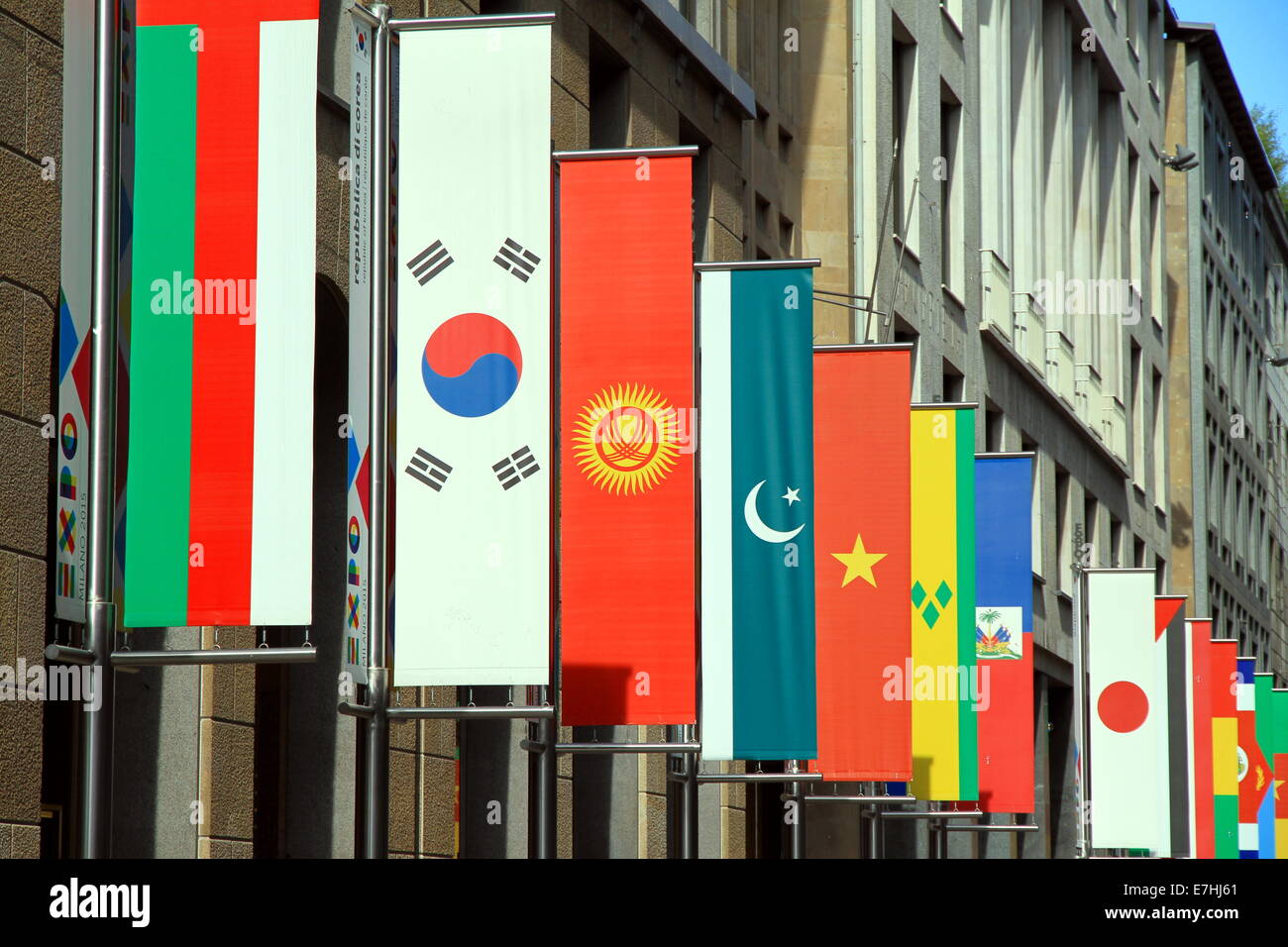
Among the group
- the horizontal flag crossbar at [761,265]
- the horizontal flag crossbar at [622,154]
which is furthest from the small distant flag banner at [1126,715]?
the horizontal flag crossbar at [622,154]

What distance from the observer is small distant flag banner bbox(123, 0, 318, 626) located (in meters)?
9.25

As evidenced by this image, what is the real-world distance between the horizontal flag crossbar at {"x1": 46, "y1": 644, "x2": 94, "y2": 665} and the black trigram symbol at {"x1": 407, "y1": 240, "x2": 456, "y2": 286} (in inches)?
130

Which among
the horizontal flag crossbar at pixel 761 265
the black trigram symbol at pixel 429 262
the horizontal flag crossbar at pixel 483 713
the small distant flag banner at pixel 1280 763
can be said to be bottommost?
the small distant flag banner at pixel 1280 763

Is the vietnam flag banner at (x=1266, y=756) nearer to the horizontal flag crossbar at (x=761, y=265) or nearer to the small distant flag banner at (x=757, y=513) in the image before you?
the small distant flag banner at (x=757, y=513)

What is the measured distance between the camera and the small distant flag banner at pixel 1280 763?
1578 inches

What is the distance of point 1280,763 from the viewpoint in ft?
Answer: 135

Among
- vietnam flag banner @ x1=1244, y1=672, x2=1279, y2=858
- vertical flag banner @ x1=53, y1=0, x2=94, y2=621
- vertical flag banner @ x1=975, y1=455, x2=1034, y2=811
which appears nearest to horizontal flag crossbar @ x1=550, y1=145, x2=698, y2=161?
vertical flag banner @ x1=53, y1=0, x2=94, y2=621

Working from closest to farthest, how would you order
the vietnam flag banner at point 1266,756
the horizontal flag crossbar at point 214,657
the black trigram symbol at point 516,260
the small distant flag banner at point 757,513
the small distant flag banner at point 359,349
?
1. the horizontal flag crossbar at point 214,657
2. the small distant flag banner at point 359,349
3. the black trigram symbol at point 516,260
4. the small distant flag banner at point 757,513
5. the vietnam flag banner at point 1266,756

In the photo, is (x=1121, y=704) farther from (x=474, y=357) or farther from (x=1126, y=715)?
(x=474, y=357)

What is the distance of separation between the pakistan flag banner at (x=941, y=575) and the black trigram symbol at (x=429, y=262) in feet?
37.4

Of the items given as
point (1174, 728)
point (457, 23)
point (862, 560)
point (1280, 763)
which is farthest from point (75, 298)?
point (1280, 763)

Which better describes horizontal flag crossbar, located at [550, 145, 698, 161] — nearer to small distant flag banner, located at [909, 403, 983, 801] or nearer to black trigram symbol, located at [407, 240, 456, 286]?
black trigram symbol, located at [407, 240, 456, 286]

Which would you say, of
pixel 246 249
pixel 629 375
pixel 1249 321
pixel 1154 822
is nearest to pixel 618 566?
pixel 629 375
